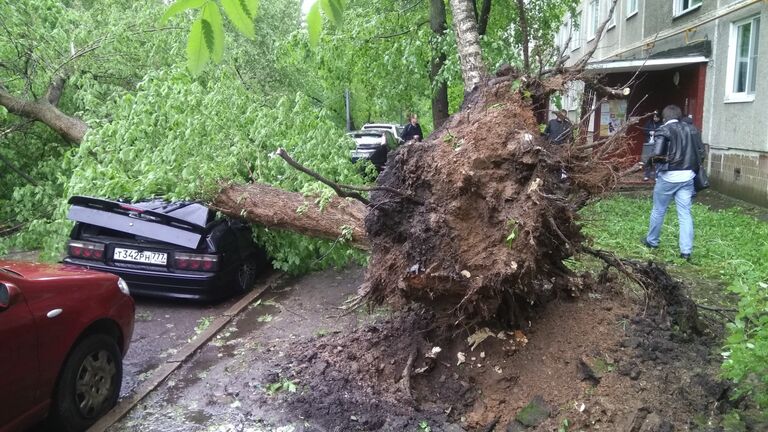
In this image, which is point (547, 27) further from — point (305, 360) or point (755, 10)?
point (305, 360)

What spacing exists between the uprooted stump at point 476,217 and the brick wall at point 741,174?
902cm

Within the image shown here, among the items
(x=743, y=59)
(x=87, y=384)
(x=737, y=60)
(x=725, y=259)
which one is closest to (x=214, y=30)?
(x=87, y=384)

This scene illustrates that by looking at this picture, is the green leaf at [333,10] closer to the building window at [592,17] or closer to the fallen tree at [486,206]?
the fallen tree at [486,206]

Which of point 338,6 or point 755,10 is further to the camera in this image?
point 755,10

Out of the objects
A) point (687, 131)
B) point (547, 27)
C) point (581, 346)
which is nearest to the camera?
point (581, 346)

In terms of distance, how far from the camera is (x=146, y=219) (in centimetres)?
574

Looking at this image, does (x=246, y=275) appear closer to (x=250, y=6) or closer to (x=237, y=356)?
(x=237, y=356)

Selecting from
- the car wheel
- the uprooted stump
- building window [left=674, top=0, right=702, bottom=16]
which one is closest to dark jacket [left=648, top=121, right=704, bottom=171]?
the uprooted stump

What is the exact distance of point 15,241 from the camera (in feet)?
23.1

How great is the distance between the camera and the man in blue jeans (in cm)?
692

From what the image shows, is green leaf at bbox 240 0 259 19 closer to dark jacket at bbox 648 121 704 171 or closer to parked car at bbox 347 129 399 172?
dark jacket at bbox 648 121 704 171

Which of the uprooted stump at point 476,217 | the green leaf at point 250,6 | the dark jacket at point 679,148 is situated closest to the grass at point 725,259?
the uprooted stump at point 476,217

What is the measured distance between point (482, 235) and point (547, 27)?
9845mm

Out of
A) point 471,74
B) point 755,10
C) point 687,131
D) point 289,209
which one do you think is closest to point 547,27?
point 755,10
